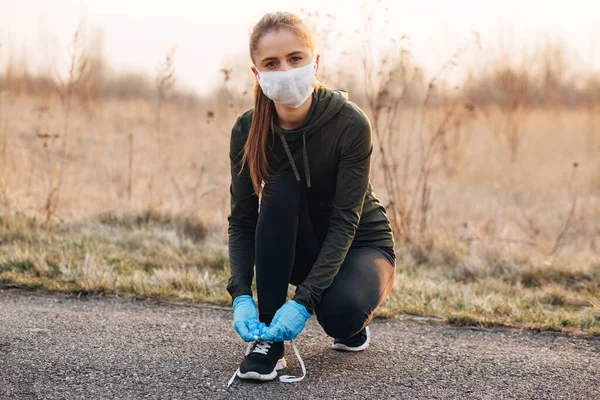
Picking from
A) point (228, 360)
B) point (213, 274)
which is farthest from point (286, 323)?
point (213, 274)

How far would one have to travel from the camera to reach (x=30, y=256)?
3912 mm

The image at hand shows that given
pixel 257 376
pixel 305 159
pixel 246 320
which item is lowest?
pixel 257 376

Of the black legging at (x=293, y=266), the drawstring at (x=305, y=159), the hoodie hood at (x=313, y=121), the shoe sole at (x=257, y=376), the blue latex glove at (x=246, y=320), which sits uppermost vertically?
the hoodie hood at (x=313, y=121)

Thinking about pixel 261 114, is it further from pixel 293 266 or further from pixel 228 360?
pixel 228 360

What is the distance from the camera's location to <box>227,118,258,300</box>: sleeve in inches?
99.6

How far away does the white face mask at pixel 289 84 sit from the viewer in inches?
93.6

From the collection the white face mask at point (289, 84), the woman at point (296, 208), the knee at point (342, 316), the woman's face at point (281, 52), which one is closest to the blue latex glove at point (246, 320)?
the woman at point (296, 208)

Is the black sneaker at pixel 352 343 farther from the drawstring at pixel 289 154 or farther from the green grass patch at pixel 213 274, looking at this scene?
the drawstring at pixel 289 154

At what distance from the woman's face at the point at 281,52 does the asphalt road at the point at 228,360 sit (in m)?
1.20

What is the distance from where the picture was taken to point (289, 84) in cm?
238

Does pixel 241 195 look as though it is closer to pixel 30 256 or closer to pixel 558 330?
pixel 558 330

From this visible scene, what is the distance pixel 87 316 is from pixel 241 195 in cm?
119

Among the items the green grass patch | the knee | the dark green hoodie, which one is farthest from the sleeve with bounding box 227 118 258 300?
the green grass patch

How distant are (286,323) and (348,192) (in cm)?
58
